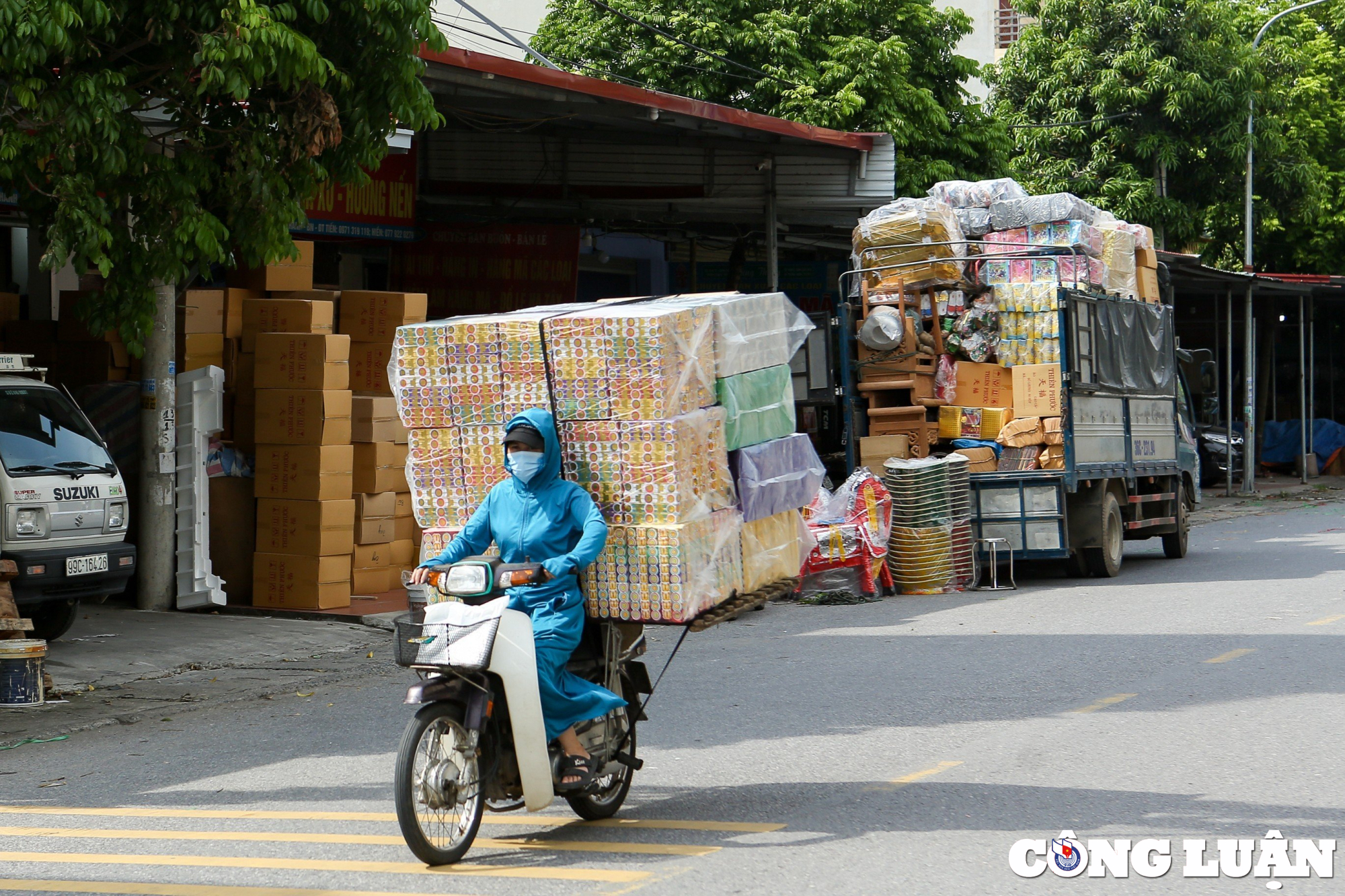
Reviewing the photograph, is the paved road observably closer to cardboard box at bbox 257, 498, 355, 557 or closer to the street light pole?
cardboard box at bbox 257, 498, 355, 557

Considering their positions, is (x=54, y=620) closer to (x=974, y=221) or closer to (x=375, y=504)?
(x=375, y=504)

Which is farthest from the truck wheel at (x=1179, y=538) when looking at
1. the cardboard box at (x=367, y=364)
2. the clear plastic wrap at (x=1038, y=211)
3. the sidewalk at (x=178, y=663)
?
the sidewalk at (x=178, y=663)

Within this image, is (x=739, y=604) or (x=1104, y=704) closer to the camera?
(x=739, y=604)

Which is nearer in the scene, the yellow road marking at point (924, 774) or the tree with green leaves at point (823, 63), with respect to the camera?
the yellow road marking at point (924, 774)

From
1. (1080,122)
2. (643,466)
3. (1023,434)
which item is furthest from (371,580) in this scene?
(1080,122)

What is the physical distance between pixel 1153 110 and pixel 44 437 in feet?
84.4

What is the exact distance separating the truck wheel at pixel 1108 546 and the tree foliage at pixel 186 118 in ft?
28.8

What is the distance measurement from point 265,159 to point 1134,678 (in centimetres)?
677

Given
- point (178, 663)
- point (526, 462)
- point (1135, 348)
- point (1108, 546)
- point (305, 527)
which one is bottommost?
point (178, 663)

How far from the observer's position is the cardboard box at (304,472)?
13094 millimetres

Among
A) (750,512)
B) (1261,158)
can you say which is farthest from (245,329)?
(1261,158)

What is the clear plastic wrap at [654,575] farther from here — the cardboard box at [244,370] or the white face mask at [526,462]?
the cardboard box at [244,370]

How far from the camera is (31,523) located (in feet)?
35.8

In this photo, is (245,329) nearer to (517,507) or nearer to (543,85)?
(543,85)
